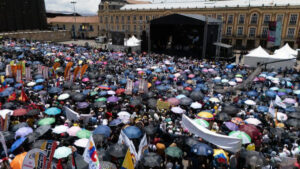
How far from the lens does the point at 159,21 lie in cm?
3575

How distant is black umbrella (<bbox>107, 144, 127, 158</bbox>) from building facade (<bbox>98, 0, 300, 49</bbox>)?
36242 mm

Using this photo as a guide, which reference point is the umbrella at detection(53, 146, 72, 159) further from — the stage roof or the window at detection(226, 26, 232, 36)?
the window at detection(226, 26, 232, 36)

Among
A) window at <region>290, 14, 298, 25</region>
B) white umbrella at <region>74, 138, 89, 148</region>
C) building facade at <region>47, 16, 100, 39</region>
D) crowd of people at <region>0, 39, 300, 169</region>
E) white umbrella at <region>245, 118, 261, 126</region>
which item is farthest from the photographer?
building facade at <region>47, 16, 100, 39</region>

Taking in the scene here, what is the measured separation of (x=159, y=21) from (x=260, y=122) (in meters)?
27.9

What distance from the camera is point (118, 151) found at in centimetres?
827

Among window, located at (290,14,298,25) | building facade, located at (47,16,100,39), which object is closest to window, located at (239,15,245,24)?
window, located at (290,14,298,25)

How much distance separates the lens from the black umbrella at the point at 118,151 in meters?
8.19

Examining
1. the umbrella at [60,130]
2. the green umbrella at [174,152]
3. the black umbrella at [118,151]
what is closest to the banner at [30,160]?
the black umbrella at [118,151]

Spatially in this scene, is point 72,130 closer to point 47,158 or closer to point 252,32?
point 47,158

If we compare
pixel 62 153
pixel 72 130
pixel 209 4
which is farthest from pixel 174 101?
pixel 209 4

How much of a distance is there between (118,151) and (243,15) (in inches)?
1828

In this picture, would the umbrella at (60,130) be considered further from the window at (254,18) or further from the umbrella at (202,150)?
the window at (254,18)

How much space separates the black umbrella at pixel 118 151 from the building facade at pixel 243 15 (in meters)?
36.2

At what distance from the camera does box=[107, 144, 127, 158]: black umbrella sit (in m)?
8.19
